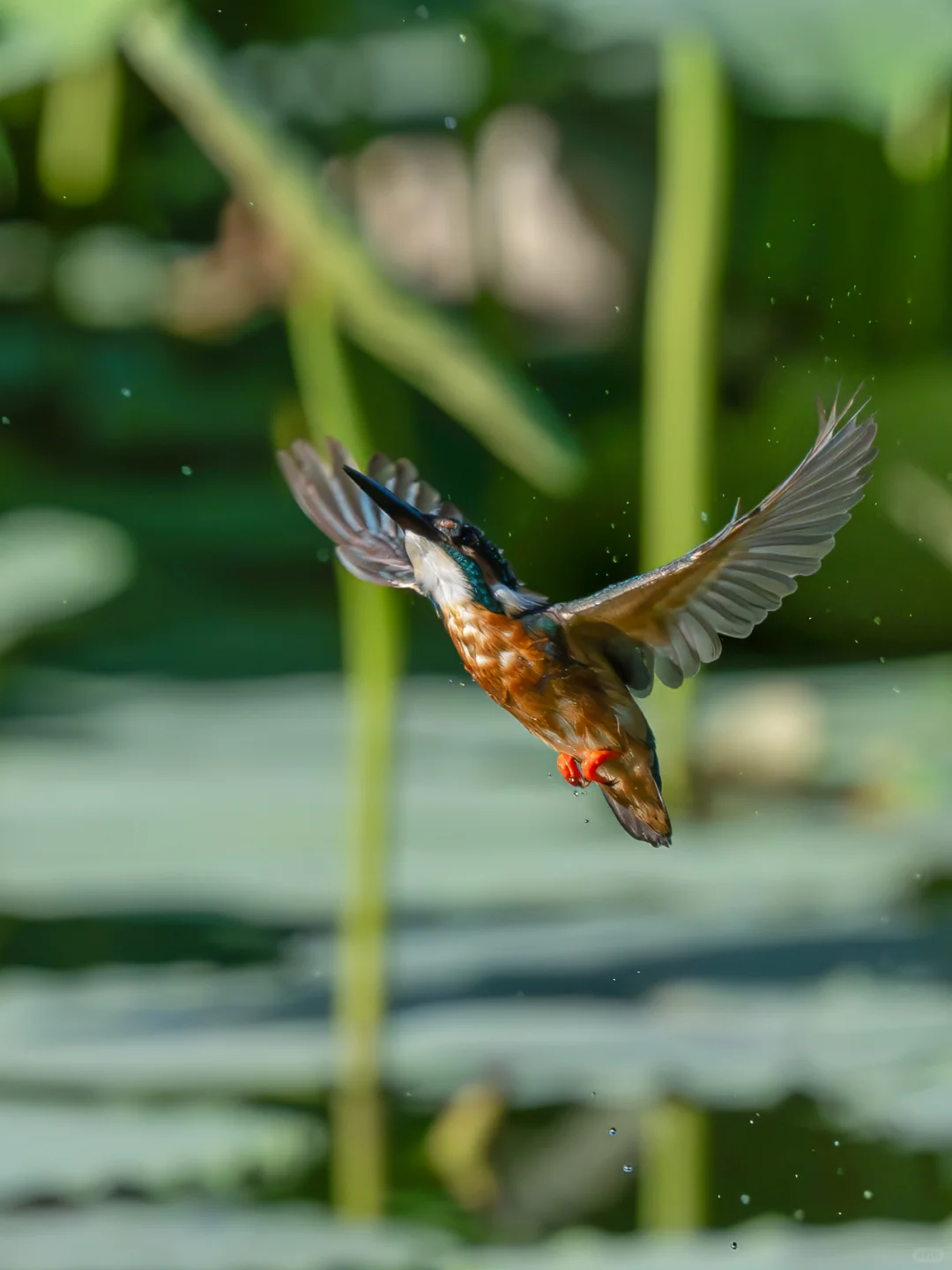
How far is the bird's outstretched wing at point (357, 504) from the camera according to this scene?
431 mm

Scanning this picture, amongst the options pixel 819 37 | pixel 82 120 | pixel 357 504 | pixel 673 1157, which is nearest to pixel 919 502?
pixel 819 37

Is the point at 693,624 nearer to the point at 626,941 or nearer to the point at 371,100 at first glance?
the point at 626,941

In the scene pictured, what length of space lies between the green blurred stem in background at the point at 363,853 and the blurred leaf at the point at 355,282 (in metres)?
0.03

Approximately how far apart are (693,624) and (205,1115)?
80 cm

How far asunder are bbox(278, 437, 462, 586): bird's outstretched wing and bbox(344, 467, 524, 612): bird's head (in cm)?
4

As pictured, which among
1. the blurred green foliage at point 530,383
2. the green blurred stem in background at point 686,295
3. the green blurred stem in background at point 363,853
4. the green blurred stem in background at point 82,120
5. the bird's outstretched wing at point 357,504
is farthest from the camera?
the green blurred stem in background at point 82,120

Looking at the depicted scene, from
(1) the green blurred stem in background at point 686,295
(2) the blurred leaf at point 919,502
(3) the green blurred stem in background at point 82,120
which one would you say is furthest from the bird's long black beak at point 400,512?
(3) the green blurred stem in background at point 82,120

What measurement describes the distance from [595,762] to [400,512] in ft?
0.21

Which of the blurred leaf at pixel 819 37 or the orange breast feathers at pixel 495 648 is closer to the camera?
the orange breast feathers at pixel 495 648

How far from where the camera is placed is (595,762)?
14.9 inches

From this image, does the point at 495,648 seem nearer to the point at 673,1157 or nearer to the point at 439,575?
the point at 439,575

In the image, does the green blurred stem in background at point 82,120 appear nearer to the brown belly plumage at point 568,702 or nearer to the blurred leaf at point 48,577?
the blurred leaf at point 48,577

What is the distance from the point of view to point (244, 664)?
2.08 metres

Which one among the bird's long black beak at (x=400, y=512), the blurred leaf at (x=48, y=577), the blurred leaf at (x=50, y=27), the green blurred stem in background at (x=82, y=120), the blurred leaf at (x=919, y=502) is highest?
the green blurred stem in background at (x=82, y=120)
